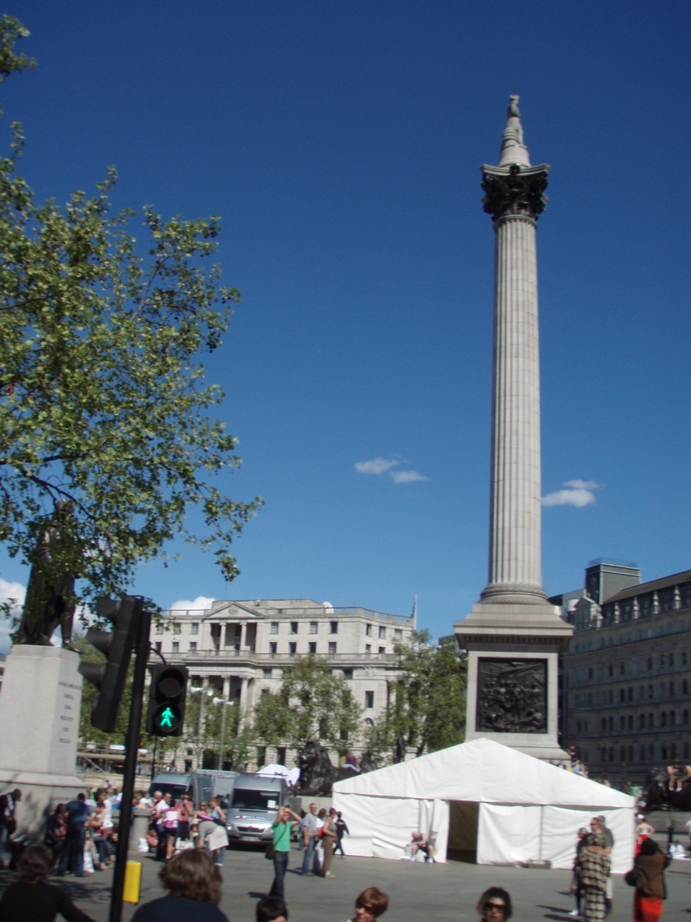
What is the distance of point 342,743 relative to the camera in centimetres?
8419

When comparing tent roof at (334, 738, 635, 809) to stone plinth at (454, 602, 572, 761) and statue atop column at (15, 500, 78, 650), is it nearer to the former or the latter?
stone plinth at (454, 602, 572, 761)

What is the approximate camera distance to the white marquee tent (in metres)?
26.1

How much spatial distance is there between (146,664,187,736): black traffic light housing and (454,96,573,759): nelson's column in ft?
68.6

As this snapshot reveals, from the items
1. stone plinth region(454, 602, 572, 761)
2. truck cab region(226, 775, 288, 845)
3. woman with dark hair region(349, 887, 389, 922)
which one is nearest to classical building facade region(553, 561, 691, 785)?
truck cab region(226, 775, 288, 845)

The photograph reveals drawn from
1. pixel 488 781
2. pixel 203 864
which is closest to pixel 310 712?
pixel 488 781

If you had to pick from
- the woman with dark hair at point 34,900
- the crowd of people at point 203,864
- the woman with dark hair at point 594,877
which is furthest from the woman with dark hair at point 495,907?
the woman with dark hair at point 594,877

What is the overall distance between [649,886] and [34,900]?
827cm

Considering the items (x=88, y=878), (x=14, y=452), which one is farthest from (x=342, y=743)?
(x=14, y=452)

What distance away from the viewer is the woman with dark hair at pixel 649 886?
40.4ft

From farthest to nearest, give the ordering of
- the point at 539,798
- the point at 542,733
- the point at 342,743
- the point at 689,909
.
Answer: the point at 342,743
the point at 542,733
the point at 539,798
the point at 689,909

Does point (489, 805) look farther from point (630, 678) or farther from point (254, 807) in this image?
point (630, 678)

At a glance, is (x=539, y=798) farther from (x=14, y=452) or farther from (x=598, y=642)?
(x=598, y=642)

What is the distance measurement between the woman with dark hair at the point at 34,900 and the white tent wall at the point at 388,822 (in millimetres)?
22211

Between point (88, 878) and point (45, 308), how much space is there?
37.3ft
